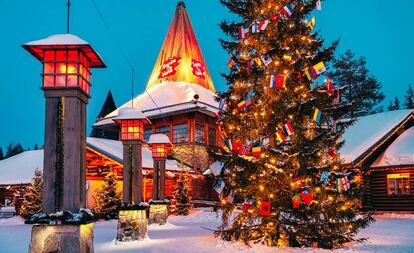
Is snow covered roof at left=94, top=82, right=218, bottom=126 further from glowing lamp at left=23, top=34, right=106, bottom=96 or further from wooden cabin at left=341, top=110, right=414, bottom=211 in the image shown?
glowing lamp at left=23, top=34, right=106, bottom=96

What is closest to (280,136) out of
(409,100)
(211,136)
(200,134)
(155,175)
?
(155,175)

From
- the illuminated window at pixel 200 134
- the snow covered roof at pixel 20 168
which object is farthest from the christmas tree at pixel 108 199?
the illuminated window at pixel 200 134

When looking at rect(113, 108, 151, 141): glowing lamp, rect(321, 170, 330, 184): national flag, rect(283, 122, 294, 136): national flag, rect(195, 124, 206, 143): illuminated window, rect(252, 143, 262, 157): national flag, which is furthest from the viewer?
rect(195, 124, 206, 143): illuminated window

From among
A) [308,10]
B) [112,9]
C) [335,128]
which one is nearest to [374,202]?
[335,128]

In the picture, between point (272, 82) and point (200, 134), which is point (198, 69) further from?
point (272, 82)

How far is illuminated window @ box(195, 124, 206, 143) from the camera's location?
1337 inches

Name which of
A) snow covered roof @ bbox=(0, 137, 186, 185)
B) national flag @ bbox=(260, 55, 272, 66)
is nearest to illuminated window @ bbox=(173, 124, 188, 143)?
snow covered roof @ bbox=(0, 137, 186, 185)

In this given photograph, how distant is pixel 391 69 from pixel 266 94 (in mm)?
202210

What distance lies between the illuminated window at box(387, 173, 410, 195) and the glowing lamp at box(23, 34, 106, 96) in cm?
2032

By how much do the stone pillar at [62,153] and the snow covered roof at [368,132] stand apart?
17480 millimetres

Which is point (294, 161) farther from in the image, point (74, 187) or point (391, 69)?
point (391, 69)

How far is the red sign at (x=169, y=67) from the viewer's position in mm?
40719

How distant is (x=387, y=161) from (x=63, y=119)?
19852mm

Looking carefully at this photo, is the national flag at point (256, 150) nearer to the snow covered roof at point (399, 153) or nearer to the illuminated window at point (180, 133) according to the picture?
the snow covered roof at point (399, 153)
